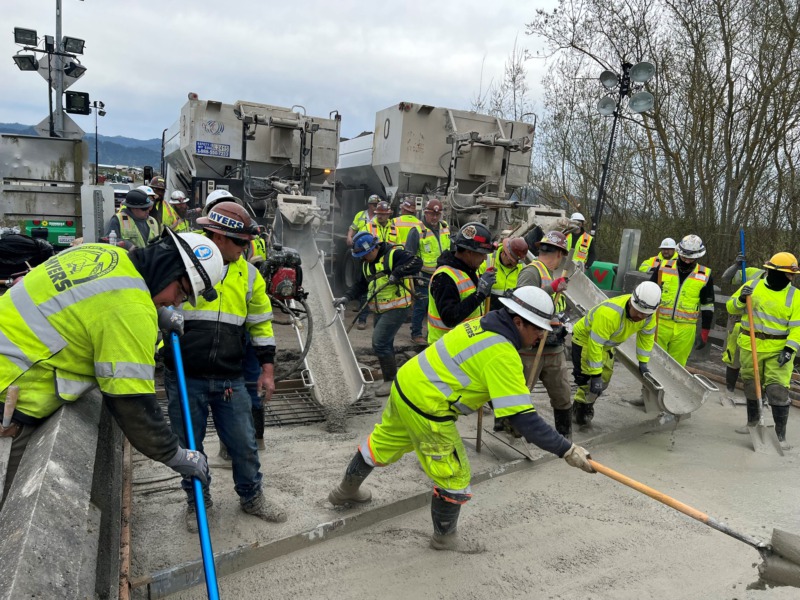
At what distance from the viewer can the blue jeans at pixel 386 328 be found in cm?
576

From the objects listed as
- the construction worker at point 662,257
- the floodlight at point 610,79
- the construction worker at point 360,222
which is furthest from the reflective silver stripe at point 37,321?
the floodlight at point 610,79

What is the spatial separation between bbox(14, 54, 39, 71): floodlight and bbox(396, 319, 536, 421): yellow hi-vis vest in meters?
12.1

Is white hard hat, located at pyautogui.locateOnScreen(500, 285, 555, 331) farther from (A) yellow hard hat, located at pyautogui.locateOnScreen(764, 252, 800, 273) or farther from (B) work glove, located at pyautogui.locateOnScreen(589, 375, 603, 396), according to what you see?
(A) yellow hard hat, located at pyautogui.locateOnScreen(764, 252, 800, 273)

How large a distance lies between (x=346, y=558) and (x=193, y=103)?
7.44 metres

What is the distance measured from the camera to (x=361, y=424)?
507 centimetres

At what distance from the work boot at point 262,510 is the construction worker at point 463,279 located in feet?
6.15

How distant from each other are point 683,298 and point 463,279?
113 inches

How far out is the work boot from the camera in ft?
10.7

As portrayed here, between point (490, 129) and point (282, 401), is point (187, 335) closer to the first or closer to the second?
point (282, 401)

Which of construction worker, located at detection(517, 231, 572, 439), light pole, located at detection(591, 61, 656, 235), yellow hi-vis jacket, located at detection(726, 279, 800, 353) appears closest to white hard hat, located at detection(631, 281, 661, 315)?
construction worker, located at detection(517, 231, 572, 439)

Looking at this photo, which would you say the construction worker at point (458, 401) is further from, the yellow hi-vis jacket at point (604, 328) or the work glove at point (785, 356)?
the work glove at point (785, 356)

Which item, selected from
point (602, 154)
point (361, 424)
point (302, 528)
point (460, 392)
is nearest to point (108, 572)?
point (302, 528)

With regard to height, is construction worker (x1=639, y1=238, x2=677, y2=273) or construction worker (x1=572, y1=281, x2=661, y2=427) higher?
construction worker (x1=639, y1=238, x2=677, y2=273)

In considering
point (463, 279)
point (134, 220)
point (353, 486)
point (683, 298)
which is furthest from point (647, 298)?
point (134, 220)
